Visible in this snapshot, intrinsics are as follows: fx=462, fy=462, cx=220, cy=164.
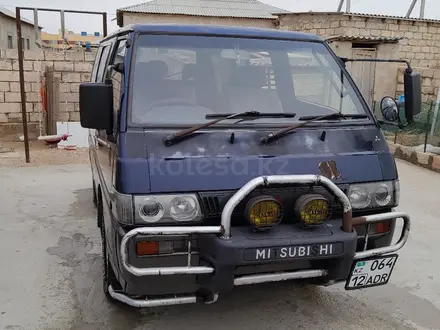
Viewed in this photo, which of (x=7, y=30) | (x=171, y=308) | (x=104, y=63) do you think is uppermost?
(x=7, y=30)

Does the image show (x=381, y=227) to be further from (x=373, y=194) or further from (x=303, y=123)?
(x=303, y=123)

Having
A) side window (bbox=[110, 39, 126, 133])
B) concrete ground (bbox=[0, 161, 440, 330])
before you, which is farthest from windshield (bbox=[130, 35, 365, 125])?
concrete ground (bbox=[0, 161, 440, 330])

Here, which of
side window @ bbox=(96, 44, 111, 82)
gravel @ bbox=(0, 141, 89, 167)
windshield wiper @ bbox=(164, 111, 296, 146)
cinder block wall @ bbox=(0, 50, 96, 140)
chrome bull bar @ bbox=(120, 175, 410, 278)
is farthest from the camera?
cinder block wall @ bbox=(0, 50, 96, 140)

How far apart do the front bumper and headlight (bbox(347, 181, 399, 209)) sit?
14 centimetres

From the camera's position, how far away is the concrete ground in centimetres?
334

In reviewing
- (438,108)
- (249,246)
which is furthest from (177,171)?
(438,108)

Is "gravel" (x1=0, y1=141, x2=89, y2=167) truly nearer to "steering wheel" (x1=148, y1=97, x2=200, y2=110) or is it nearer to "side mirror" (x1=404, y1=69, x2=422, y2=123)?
"steering wheel" (x1=148, y1=97, x2=200, y2=110)

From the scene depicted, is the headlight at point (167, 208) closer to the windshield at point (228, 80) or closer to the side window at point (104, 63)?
the windshield at point (228, 80)

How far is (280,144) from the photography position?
9.79 feet

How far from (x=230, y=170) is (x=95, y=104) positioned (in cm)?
96

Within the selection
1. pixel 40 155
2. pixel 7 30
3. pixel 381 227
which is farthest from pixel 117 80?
pixel 7 30

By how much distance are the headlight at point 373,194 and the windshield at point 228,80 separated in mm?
654

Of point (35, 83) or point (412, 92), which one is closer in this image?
point (412, 92)

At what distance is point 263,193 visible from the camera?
2746 millimetres
